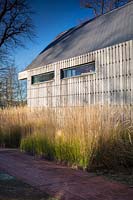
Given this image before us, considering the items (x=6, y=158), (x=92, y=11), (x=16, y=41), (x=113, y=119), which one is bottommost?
(x=6, y=158)

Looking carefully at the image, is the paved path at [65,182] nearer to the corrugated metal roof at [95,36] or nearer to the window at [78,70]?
the window at [78,70]

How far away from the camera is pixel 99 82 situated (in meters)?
9.15

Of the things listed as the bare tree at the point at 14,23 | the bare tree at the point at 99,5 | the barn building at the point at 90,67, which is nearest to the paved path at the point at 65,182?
the barn building at the point at 90,67

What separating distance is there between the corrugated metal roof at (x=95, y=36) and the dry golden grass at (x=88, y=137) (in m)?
3.17

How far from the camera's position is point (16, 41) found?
65.1 ft

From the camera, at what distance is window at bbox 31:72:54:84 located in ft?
40.6

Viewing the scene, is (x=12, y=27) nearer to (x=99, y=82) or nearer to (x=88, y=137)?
(x=99, y=82)

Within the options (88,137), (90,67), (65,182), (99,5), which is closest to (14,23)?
(99,5)

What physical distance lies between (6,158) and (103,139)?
2.84 m

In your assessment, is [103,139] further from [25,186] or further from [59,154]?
[25,186]

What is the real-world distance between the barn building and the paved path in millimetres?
3161

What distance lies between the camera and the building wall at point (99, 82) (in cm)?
796

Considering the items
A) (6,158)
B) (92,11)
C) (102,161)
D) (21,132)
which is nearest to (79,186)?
(102,161)

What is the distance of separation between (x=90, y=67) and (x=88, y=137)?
4.62 m
